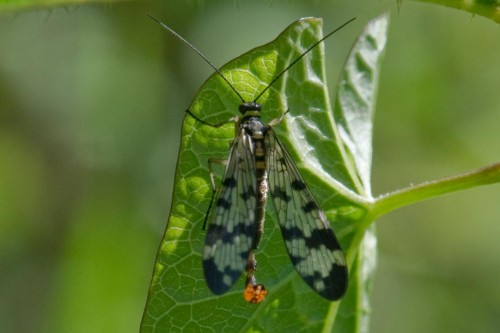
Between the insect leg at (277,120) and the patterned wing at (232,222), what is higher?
the insect leg at (277,120)

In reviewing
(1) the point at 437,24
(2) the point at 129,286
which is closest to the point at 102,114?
(2) the point at 129,286

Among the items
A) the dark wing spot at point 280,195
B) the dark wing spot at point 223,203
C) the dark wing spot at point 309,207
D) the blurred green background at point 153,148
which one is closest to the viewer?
the dark wing spot at point 223,203

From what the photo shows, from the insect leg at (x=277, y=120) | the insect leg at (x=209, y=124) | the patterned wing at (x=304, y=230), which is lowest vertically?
the patterned wing at (x=304, y=230)

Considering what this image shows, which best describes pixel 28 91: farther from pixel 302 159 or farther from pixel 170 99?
pixel 302 159

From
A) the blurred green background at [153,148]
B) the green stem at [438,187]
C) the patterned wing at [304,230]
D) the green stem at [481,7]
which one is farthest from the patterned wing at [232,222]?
the blurred green background at [153,148]

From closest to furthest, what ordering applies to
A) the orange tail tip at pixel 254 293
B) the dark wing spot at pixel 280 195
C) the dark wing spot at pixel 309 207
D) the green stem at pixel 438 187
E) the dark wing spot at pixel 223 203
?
the green stem at pixel 438 187 < the orange tail tip at pixel 254 293 < the dark wing spot at pixel 223 203 < the dark wing spot at pixel 309 207 < the dark wing spot at pixel 280 195

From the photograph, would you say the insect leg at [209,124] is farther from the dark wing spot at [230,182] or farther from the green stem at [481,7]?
the green stem at [481,7]

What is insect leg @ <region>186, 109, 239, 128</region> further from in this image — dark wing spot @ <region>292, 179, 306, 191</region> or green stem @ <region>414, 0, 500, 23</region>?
green stem @ <region>414, 0, 500, 23</region>
